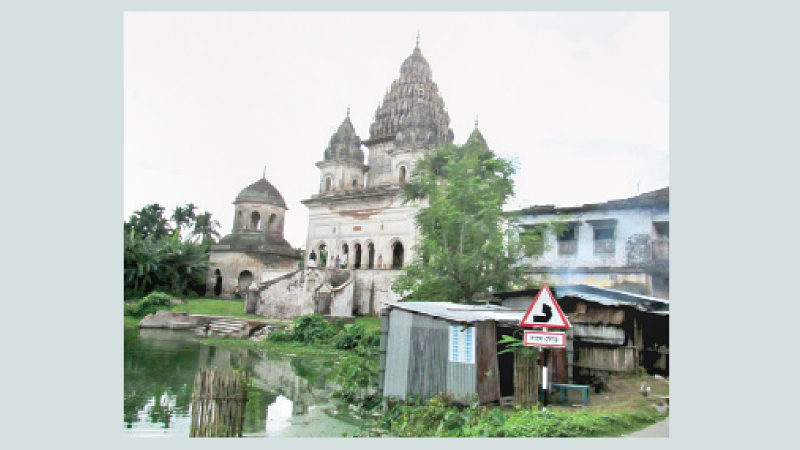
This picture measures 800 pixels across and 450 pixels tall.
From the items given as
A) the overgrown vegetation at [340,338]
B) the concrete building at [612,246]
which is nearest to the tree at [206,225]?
the overgrown vegetation at [340,338]

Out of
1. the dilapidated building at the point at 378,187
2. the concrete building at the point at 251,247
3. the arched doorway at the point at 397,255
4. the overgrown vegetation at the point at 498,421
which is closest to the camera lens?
the overgrown vegetation at the point at 498,421

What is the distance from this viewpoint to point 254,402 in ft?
26.2

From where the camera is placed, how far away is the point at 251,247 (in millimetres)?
25172

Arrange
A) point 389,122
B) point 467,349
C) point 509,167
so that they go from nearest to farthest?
1. point 467,349
2. point 509,167
3. point 389,122

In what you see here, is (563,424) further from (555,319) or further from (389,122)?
(389,122)

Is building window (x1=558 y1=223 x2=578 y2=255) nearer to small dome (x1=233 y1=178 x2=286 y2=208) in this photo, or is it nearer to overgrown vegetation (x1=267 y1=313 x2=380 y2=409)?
overgrown vegetation (x1=267 y1=313 x2=380 y2=409)

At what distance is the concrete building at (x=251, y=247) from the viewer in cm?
2472

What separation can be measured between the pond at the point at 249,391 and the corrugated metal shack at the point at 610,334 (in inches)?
140

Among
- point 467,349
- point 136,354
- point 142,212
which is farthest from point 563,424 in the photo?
point 142,212

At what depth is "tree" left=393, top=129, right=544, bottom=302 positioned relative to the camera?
34.2 feet

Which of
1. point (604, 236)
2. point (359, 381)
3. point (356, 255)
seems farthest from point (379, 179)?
point (359, 381)

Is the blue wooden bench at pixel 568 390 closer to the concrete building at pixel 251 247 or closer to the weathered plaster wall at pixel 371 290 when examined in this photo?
the weathered plaster wall at pixel 371 290

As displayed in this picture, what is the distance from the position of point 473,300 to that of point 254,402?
434cm

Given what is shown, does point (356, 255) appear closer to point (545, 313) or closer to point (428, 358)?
point (428, 358)
